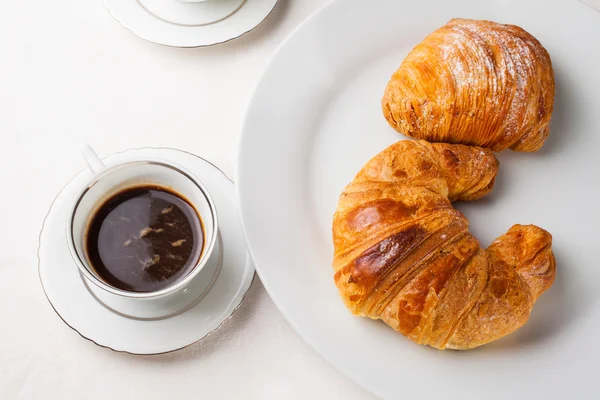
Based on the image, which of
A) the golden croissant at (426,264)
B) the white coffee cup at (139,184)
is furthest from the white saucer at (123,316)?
the golden croissant at (426,264)

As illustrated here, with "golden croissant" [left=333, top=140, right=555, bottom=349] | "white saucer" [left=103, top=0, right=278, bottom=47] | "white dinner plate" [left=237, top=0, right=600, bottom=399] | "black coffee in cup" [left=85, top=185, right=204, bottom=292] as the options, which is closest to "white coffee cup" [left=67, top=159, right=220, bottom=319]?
"black coffee in cup" [left=85, top=185, right=204, bottom=292]

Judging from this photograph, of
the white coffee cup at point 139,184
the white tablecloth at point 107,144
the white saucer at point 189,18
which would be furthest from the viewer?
the white saucer at point 189,18

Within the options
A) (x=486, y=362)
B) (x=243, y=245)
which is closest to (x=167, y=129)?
(x=243, y=245)

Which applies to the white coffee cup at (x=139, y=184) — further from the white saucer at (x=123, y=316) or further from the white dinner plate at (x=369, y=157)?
the white dinner plate at (x=369, y=157)

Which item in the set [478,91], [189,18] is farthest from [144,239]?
[478,91]

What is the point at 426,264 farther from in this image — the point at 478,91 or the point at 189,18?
the point at 189,18

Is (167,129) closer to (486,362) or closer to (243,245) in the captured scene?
(243,245)
